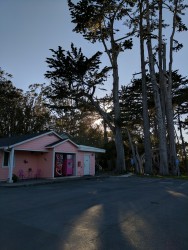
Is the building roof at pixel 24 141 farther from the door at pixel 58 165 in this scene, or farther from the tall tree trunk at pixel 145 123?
the tall tree trunk at pixel 145 123

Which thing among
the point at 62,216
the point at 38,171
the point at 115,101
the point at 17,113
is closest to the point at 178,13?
the point at 115,101

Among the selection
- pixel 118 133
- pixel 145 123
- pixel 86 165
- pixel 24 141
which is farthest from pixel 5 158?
pixel 145 123

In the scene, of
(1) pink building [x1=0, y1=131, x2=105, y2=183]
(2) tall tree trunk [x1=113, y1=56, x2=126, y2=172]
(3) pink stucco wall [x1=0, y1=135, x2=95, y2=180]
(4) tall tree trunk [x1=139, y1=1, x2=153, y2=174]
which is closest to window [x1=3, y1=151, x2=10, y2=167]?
(1) pink building [x1=0, y1=131, x2=105, y2=183]

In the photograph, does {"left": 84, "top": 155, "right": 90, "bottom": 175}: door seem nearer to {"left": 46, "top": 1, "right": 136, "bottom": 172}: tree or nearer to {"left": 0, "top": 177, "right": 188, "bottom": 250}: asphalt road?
{"left": 46, "top": 1, "right": 136, "bottom": 172}: tree

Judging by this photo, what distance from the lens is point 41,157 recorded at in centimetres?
2120

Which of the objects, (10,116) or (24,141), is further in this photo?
(10,116)

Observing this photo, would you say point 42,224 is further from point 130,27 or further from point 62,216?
point 130,27

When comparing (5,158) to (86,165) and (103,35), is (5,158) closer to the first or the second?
(86,165)

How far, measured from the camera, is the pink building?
60.0ft

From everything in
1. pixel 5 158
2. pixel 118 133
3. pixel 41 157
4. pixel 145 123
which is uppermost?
pixel 145 123

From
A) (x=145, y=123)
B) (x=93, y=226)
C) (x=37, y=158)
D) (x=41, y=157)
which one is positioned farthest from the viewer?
(x=145, y=123)

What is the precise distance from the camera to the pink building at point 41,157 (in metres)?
18.3

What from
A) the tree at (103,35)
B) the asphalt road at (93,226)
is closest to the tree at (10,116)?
the tree at (103,35)

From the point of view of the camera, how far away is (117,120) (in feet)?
80.4
